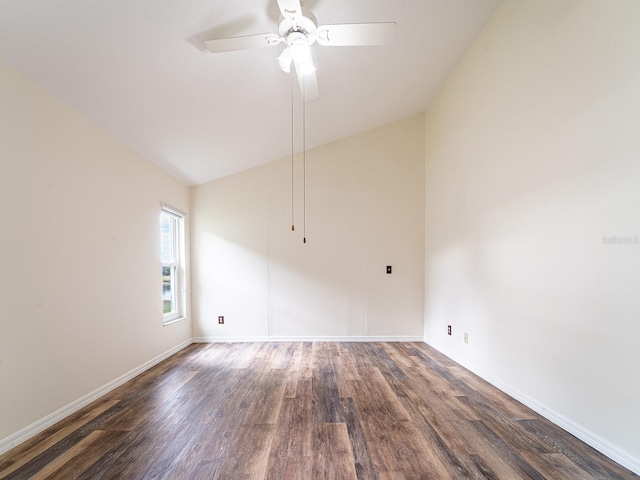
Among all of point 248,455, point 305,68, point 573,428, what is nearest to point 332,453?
point 248,455

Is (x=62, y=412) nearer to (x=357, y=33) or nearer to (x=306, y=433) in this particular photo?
(x=306, y=433)

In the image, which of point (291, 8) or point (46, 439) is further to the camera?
point (46, 439)

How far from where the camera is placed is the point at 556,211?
1833 millimetres

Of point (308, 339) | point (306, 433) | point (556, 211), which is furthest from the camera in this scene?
point (308, 339)

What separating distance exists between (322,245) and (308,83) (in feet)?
7.02

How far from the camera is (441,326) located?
333 centimetres

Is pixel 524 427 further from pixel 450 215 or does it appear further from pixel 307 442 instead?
pixel 450 215

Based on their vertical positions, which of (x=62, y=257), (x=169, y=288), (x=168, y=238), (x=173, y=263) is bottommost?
(x=169, y=288)

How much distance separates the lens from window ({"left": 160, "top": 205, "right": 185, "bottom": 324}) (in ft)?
11.3

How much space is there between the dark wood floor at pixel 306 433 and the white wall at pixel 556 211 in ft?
0.95

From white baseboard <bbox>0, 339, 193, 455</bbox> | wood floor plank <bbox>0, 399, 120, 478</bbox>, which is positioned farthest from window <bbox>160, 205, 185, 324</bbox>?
wood floor plank <bbox>0, 399, 120, 478</bbox>

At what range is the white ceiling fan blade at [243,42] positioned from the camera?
158 centimetres

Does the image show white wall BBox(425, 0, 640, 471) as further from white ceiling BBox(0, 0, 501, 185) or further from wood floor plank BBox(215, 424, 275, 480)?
wood floor plank BBox(215, 424, 275, 480)

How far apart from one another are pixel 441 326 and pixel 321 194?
226 cm
